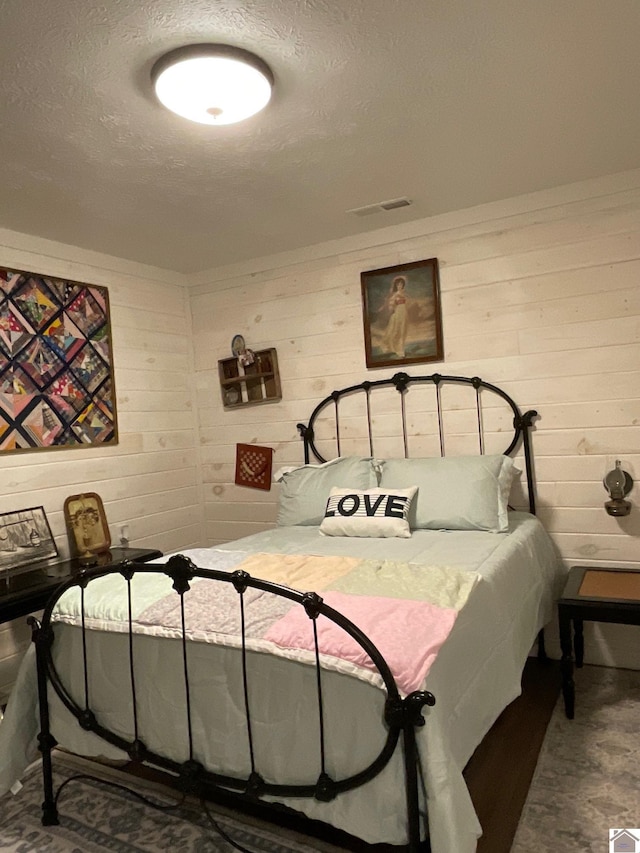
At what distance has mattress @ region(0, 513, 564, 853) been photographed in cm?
136

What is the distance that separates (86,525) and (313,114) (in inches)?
87.1

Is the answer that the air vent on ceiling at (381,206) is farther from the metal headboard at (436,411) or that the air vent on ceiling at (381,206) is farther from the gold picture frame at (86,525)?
the gold picture frame at (86,525)

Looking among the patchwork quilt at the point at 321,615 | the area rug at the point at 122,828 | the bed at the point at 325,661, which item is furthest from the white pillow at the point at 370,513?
the area rug at the point at 122,828

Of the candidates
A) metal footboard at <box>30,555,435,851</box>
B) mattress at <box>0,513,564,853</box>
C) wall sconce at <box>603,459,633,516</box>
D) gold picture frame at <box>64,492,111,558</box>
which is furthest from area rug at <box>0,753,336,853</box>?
wall sconce at <box>603,459,633,516</box>

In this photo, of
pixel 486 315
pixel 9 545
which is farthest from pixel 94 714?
pixel 486 315

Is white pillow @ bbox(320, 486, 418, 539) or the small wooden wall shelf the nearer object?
white pillow @ bbox(320, 486, 418, 539)

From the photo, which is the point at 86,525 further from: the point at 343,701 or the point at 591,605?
the point at 591,605

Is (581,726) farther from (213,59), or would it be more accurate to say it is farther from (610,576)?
(213,59)

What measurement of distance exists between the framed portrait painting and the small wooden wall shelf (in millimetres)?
627

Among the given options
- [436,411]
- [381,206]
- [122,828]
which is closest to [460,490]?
[436,411]

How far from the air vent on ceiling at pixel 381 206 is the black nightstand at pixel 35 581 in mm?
1920

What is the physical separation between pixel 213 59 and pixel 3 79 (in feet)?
1.97

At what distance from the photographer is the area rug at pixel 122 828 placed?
1.77 meters

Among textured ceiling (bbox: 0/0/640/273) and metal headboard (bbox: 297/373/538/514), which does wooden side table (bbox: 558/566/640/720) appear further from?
textured ceiling (bbox: 0/0/640/273)
